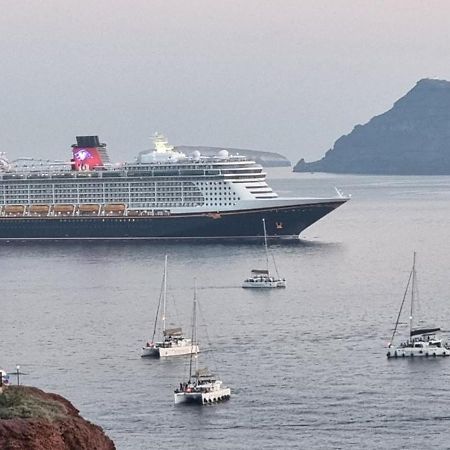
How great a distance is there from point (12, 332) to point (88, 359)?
749 centimetres

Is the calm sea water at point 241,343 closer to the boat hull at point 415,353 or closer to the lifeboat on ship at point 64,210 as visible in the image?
the boat hull at point 415,353

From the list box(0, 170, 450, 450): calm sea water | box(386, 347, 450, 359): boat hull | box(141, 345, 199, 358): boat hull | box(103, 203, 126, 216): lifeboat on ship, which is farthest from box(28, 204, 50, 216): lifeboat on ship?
box(386, 347, 450, 359): boat hull

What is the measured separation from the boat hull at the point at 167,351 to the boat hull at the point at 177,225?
47656 mm

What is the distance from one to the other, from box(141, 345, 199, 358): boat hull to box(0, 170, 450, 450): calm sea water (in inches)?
17.7

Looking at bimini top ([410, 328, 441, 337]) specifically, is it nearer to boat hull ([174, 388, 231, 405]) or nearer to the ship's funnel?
boat hull ([174, 388, 231, 405])

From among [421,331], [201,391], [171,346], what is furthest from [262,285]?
[201,391]

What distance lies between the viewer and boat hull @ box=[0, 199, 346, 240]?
9662cm

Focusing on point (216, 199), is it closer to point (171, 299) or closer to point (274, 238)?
point (274, 238)

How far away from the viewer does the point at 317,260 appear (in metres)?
84.1

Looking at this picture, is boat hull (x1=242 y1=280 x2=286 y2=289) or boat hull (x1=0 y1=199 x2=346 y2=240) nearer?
boat hull (x1=242 y1=280 x2=286 y2=289)

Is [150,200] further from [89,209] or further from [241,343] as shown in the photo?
[241,343]

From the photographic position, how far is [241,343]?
166 ft

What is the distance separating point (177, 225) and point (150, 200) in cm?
367

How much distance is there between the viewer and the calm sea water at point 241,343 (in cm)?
3722
